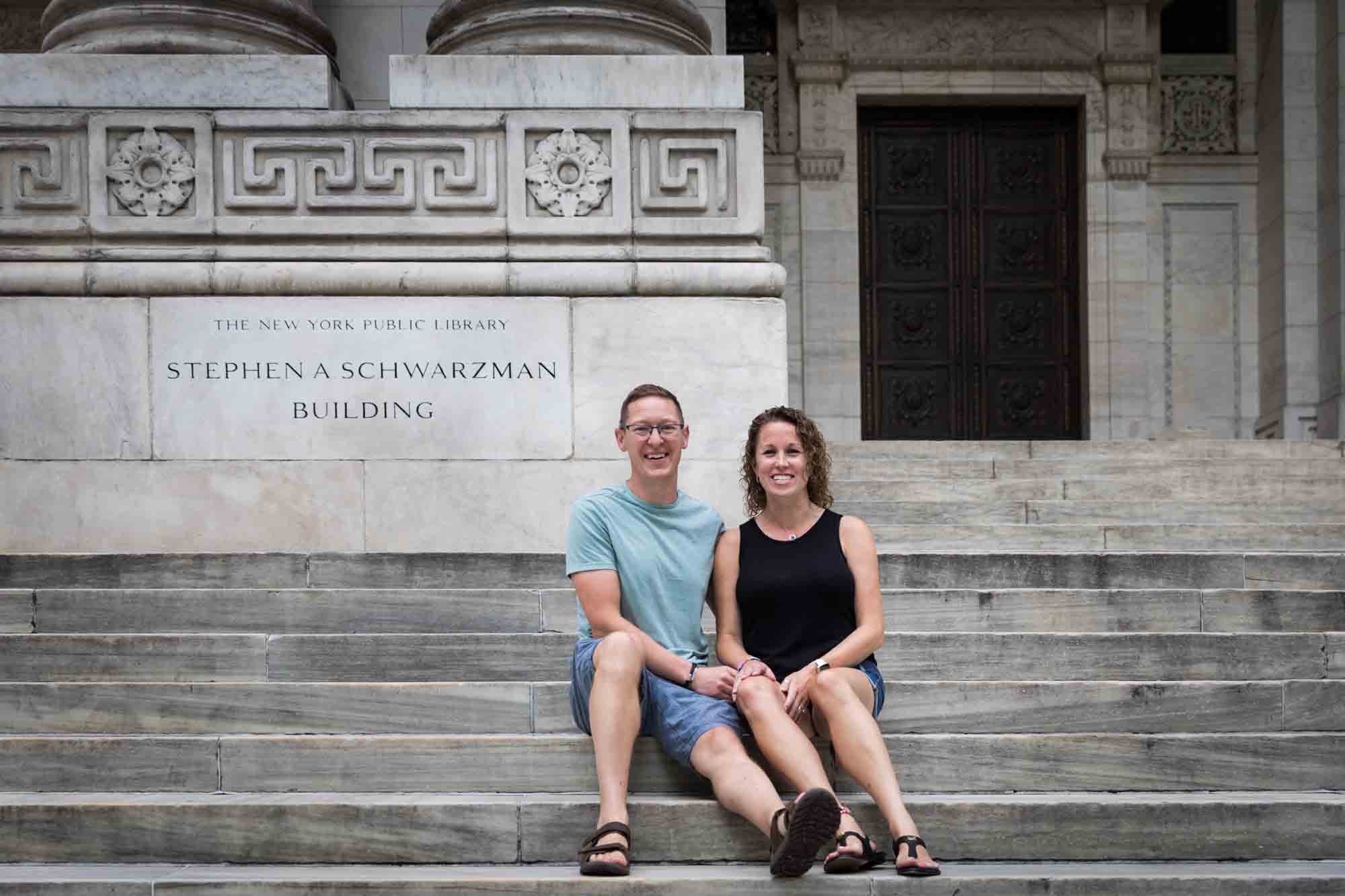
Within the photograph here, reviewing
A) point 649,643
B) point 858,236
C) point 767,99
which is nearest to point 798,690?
Result: point 649,643

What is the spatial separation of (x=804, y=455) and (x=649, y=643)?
0.87 meters

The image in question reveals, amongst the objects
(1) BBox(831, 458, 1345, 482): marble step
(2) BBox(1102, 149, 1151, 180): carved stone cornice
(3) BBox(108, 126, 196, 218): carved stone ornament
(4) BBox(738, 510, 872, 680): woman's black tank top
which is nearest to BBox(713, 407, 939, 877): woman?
(4) BBox(738, 510, 872, 680): woman's black tank top

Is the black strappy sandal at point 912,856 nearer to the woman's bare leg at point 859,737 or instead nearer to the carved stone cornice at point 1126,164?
the woman's bare leg at point 859,737

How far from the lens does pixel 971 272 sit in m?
14.8

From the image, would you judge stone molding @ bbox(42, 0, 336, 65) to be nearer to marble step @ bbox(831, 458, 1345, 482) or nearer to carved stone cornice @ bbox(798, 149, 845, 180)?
marble step @ bbox(831, 458, 1345, 482)

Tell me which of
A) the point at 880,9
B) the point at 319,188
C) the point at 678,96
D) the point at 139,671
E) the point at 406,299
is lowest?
the point at 139,671

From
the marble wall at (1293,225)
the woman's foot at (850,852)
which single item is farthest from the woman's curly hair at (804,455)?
the marble wall at (1293,225)

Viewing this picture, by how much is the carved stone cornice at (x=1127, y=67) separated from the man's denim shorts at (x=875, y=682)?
1074 cm

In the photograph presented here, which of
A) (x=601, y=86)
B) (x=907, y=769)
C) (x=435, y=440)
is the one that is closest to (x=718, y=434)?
(x=435, y=440)

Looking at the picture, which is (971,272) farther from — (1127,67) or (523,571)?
(523,571)

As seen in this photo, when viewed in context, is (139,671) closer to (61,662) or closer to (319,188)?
(61,662)

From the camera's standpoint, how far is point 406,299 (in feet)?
26.8

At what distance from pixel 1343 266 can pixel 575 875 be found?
36.6 feet

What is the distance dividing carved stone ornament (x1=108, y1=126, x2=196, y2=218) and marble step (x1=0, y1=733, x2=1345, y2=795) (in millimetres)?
3885
